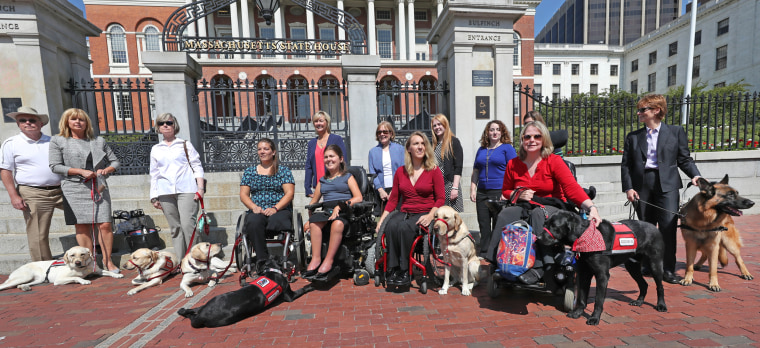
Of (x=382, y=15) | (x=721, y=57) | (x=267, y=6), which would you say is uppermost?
(x=382, y=15)

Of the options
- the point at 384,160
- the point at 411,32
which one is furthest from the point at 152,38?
the point at 384,160

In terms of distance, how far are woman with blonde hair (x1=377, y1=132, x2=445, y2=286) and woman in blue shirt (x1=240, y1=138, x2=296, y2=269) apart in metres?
1.36

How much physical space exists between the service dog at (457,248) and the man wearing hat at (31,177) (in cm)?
539

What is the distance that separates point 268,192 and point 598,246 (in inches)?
154

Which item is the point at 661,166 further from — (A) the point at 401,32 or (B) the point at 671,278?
(A) the point at 401,32

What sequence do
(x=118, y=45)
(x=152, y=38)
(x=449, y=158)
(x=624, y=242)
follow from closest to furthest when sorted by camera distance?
(x=624, y=242) < (x=449, y=158) < (x=118, y=45) < (x=152, y=38)

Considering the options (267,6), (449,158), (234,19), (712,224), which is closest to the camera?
(712,224)

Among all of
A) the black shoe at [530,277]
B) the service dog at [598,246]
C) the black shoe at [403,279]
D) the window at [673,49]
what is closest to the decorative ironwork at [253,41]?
the black shoe at [403,279]

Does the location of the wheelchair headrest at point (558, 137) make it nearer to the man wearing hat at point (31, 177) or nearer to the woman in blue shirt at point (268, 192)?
the woman in blue shirt at point (268, 192)

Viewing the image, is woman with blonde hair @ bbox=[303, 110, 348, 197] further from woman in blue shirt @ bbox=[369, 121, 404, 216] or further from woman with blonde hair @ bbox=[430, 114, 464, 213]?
woman with blonde hair @ bbox=[430, 114, 464, 213]

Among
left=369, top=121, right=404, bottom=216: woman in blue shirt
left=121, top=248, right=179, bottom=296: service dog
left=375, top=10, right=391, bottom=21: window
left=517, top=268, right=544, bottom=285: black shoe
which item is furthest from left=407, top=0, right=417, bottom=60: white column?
left=517, top=268, right=544, bottom=285: black shoe

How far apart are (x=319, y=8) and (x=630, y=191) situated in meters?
7.64

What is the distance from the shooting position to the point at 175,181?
4.61 metres

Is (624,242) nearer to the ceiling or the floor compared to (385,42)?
nearer to the floor
